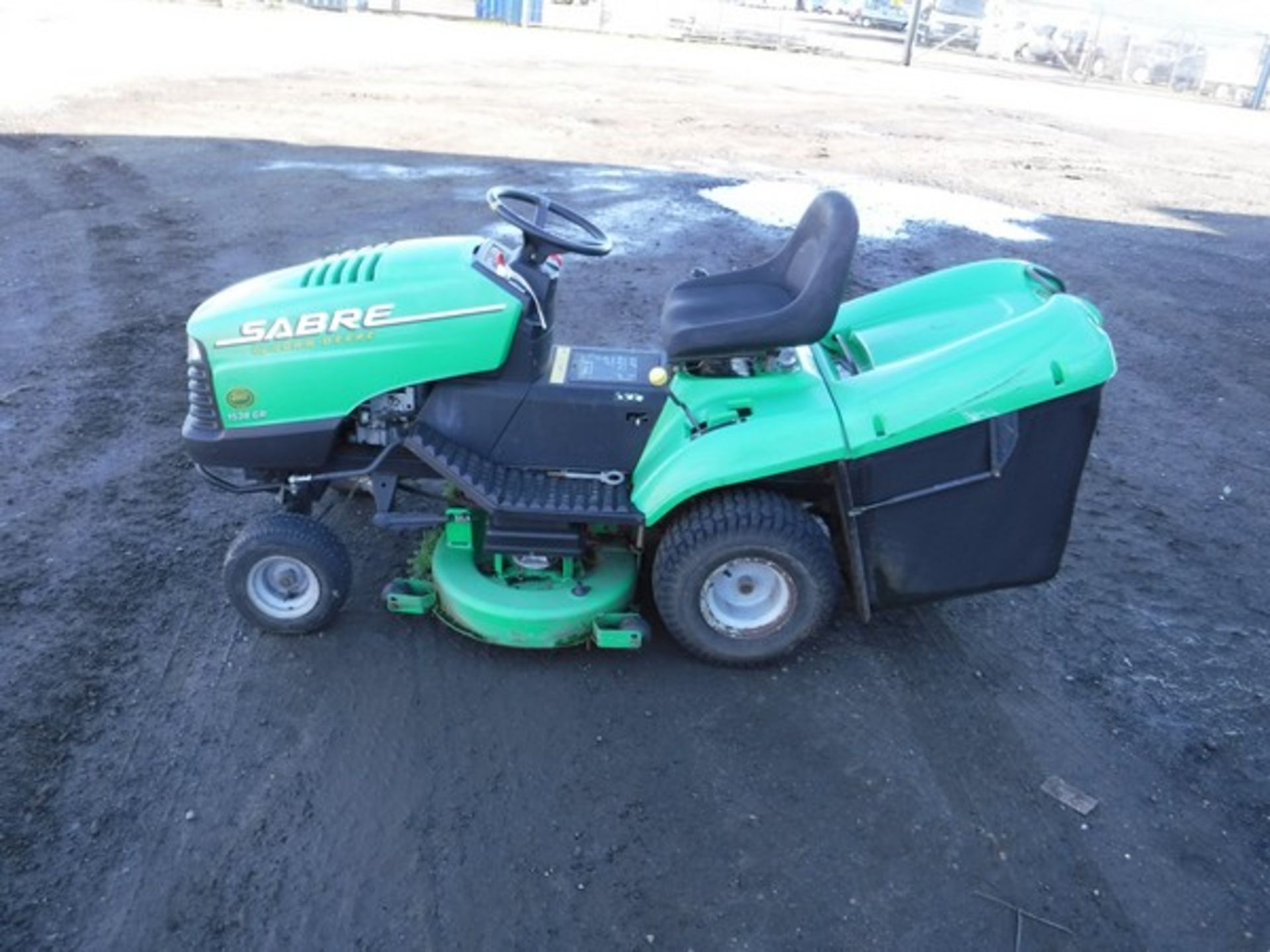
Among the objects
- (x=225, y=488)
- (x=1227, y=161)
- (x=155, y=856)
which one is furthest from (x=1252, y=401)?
(x=1227, y=161)

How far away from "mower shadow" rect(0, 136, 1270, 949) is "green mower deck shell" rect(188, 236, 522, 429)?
2.75ft

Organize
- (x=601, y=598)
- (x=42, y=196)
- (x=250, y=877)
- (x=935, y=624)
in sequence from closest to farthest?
(x=250, y=877) → (x=601, y=598) → (x=935, y=624) → (x=42, y=196)

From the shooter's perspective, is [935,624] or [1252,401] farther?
[1252,401]

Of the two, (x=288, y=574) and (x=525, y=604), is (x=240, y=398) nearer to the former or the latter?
(x=288, y=574)

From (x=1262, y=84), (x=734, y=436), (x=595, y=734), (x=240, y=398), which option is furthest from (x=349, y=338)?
(x=1262, y=84)

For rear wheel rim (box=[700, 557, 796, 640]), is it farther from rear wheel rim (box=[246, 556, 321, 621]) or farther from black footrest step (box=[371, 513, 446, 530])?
rear wheel rim (box=[246, 556, 321, 621])

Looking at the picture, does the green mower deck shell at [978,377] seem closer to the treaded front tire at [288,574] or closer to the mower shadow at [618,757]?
the mower shadow at [618,757]

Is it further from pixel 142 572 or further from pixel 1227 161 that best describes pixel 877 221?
pixel 1227 161

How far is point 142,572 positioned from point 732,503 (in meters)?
2.20

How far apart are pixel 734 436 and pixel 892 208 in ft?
22.0

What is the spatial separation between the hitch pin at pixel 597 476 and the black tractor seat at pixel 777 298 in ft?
1.41

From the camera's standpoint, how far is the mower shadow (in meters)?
2.69

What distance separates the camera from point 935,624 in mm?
3859

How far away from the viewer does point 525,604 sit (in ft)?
11.4
